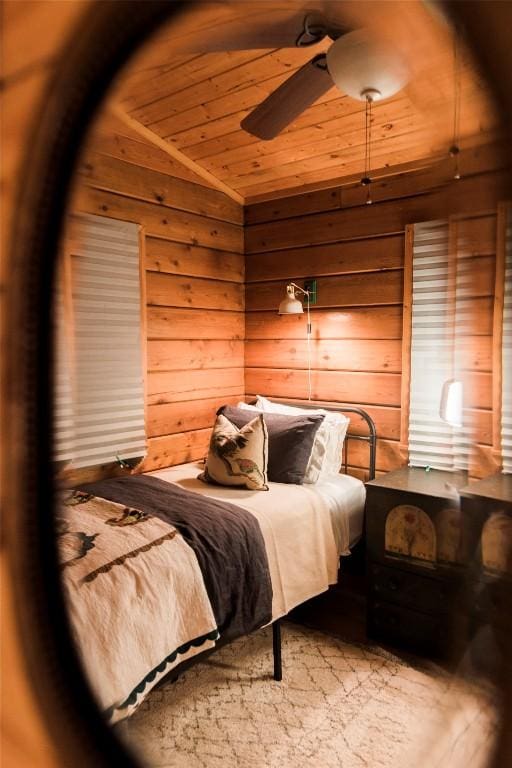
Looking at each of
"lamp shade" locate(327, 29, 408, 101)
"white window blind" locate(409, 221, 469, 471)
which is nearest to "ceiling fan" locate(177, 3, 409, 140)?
"lamp shade" locate(327, 29, 408, 101)

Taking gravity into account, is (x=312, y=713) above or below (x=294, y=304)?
below

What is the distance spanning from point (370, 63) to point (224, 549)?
1471mm

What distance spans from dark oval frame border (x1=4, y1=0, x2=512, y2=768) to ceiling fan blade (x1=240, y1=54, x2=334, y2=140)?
88cm

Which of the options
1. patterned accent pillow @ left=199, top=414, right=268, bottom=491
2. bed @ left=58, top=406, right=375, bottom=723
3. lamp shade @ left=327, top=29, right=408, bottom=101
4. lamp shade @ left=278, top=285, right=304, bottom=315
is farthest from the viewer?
lamp shade @ left=278, top=285, right=304, bottom=315

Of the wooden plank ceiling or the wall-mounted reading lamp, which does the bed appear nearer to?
the wooden plank ceiling

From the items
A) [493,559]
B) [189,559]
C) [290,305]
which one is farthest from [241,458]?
[493,559]

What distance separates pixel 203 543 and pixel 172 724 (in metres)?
0.77

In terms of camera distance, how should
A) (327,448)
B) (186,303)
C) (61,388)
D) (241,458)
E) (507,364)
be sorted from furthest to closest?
1. (186,303)
2. (327,448)
3. (241,458)
4. (61,388)
5. (507,364)

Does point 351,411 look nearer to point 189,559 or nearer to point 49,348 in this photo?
point 189,559

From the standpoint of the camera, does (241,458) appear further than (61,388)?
Yes

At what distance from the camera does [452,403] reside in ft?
1.34

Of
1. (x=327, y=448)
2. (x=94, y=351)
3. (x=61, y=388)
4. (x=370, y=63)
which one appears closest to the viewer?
(x=370, y=63)

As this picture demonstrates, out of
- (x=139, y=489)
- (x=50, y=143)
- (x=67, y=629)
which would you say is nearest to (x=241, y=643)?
(x=139, y=489)

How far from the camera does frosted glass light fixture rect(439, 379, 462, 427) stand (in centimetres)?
40
